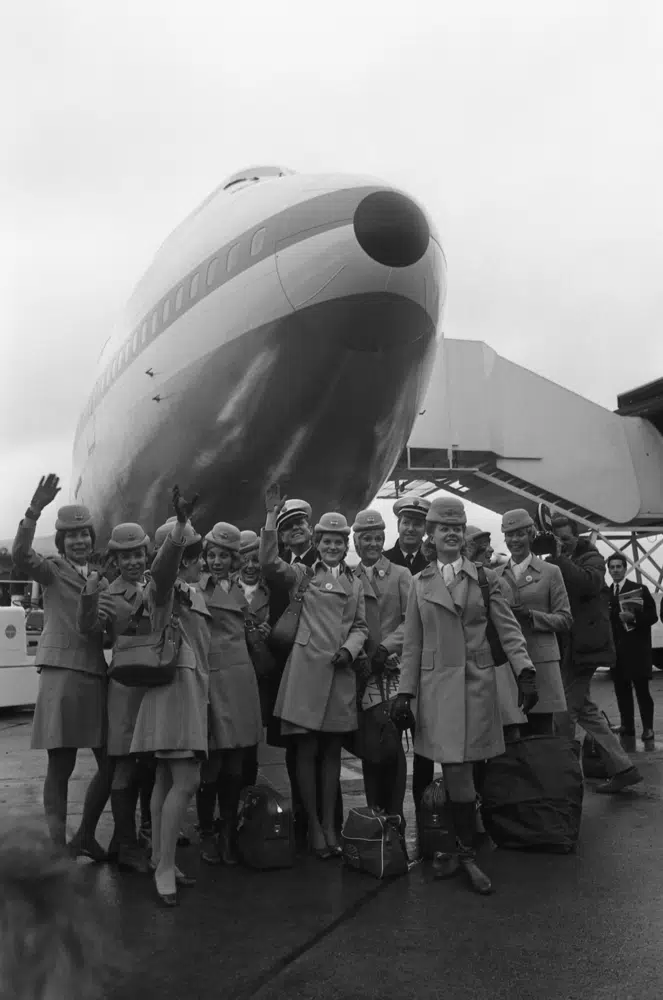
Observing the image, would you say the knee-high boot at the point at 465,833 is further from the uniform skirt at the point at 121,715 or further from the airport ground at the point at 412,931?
the uniform skirt at the point at 121,715

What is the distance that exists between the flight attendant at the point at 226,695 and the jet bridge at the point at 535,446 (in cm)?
1537

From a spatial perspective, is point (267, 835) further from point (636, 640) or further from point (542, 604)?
point (636, 640)

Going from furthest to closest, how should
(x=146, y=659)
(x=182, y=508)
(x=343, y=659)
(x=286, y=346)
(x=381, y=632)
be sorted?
1. (x=286, y=346)
2. (x=381, y=632)
3. (x=343, y=659)
4. (x=146, y=659)
5. (x=182, y=508)

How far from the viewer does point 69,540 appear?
4445 mm

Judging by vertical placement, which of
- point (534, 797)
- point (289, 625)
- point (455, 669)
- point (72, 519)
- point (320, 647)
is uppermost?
point (72, 519)

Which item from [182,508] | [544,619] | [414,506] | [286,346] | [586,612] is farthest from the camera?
[286,346]

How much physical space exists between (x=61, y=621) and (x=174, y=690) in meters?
0.78

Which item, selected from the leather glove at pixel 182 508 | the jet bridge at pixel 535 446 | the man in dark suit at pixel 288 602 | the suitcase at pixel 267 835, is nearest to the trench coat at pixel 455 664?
the suitcase at pixel 267 835

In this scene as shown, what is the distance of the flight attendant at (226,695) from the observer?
4.29 m

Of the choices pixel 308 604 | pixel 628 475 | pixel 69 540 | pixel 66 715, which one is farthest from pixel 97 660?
pixel 628 475

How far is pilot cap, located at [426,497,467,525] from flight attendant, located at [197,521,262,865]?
1.04 m

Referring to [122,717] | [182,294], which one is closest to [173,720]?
[122,717]

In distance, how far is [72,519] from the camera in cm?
444

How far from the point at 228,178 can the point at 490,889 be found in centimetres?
806
